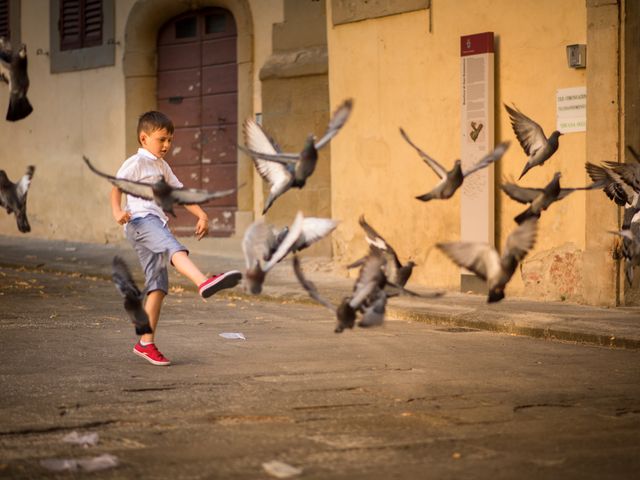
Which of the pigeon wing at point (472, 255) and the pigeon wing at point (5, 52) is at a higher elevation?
the pigeon wing at point (5, 52)

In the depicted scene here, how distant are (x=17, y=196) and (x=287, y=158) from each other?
9.19ft

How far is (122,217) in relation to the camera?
8867 millimetres

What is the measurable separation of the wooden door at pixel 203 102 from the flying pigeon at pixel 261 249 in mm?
11721

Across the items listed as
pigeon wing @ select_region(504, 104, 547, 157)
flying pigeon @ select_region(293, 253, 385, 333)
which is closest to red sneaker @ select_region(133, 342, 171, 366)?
flying pigeon @ select_region(293, 253, 385, 333)

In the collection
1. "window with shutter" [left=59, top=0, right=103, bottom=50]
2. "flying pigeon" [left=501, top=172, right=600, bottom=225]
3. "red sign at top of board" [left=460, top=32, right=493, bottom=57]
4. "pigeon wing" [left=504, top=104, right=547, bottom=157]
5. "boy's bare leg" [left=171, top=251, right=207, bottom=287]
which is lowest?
"boy's bare leg" [left=171, top=251, right=207, bottom=287]

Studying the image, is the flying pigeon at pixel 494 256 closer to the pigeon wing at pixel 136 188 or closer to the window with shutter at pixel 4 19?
the pigeon wing at pixel 136 188

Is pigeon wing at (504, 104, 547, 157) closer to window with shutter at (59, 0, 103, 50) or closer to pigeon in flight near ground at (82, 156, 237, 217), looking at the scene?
pigeon in flight near ground at (82, 156, 237, 217)

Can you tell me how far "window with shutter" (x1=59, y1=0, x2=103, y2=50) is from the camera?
21.5 metres

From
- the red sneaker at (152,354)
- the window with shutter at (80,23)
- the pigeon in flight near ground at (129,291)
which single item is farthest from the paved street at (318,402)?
the window with shutter at (80,23)

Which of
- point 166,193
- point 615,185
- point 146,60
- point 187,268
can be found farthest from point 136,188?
point 146,60

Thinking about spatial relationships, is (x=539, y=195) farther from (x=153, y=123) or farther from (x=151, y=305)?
(x=151, y=305)

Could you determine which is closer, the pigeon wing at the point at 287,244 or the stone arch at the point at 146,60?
the pigeon wing at the point at 287,244

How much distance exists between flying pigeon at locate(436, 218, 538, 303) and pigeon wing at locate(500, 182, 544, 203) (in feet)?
1.78

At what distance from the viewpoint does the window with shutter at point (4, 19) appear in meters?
23.2
